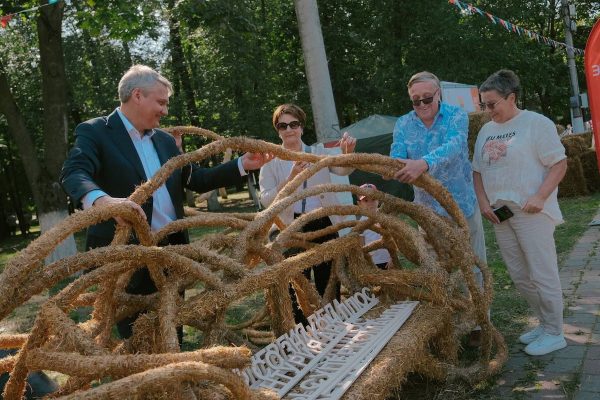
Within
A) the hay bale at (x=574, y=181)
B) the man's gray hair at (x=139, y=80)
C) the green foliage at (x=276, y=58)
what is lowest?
the hay bale at (x=574, y=181)

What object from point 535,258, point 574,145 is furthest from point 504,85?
point 574,145

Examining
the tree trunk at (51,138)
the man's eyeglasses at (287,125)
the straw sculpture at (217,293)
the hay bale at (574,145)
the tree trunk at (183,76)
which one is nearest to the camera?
the straw sculpture at (217,293)

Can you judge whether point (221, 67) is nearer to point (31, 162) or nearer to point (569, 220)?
point (31, 162)

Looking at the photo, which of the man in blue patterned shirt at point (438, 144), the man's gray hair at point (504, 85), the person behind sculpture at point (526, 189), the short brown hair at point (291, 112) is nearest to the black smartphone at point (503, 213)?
the person behind sculpture at point (526, 189)

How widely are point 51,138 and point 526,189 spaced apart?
25.8 ft

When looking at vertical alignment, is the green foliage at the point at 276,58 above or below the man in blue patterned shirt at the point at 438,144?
above

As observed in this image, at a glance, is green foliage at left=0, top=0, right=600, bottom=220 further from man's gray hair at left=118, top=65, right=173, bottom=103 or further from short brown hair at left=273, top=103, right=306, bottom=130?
man's gray hair at left=118, top=65, right=173, bottom=103

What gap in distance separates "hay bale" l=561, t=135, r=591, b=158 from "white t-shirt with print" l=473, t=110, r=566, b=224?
301 inches

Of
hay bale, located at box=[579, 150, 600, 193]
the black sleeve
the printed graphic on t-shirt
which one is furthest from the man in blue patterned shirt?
hay bale, located at box=[579, 150, 600, 193]

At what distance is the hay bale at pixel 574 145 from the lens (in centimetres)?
1018

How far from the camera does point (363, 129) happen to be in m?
12.6

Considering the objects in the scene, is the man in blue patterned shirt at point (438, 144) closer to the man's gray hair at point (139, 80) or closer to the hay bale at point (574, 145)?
the man's gray hair at point (139, 80)

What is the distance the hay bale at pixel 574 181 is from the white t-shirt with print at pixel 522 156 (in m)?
7.47

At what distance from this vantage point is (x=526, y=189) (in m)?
3.29
